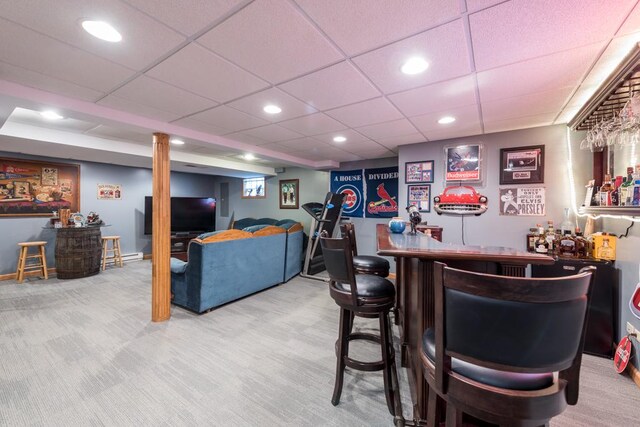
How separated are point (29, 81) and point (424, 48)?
10.1ft

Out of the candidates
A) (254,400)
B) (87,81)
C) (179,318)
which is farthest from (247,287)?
(87,81)

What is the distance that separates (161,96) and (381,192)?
4073mm

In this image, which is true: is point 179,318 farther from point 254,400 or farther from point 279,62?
point 279,62

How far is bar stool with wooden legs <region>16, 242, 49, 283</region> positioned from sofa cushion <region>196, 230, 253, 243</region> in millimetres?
3897

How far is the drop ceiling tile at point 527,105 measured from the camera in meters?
2.35

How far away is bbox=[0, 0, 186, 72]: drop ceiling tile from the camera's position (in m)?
1.34

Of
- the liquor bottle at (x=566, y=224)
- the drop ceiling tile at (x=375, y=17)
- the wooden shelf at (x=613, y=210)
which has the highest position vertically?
the drop ceiling tile at (x=375, y=17)

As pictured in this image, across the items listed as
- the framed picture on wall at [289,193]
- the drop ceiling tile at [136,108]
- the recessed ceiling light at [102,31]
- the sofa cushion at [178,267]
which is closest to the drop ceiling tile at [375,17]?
the recessed ceiling light at [102,31]

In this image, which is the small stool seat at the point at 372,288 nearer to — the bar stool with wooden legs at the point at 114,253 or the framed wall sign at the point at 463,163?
the framed wall sign at the point at 463,163

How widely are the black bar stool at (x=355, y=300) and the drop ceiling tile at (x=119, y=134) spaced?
3544mm

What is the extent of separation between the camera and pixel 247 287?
12.9 ft

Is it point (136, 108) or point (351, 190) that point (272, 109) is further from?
point (351, 190)

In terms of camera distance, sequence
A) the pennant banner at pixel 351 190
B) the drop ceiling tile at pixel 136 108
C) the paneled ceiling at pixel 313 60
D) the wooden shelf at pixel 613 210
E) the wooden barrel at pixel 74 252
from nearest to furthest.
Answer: the paneled ceiling at pixel 313 60
the wooden shelf at pixel 613 210
the drop ceiling tile at pixel 136 108
the wooden barrel at pixel 74 252
the pennant banner at pixel 351 190

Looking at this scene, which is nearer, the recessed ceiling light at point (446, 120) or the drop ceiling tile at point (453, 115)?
the drop ceiling tile at point (453, 115)
